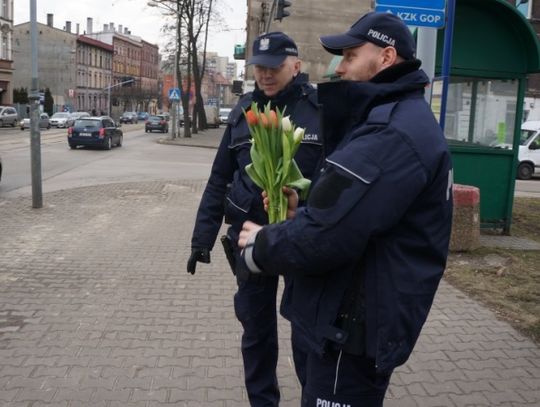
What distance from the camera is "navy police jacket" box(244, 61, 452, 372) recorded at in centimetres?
184

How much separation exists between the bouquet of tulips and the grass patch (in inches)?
131

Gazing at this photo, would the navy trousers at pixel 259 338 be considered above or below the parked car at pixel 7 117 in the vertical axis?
below

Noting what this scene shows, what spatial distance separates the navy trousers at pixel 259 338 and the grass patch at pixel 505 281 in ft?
8.45

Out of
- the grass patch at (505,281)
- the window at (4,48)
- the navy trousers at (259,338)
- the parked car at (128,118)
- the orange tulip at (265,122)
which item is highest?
the window at (4,48)

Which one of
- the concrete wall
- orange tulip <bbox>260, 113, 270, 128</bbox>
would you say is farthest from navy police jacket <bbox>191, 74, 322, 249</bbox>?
the concrete wall

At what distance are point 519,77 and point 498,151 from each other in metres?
1.14

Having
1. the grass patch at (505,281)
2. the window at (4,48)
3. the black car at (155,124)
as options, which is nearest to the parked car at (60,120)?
the black car at (155,124)

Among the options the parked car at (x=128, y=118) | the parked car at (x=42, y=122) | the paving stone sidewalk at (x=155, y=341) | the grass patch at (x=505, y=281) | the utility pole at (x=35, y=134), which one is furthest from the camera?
the parked car at (x=128, y=118)

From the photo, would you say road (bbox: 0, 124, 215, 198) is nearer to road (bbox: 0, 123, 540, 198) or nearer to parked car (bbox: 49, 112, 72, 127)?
road (bbox: 0, 123, 540, 198)

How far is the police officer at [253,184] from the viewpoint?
3133 millimetres

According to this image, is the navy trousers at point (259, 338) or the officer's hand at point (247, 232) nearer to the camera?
the officer's hand at point (247, 232)

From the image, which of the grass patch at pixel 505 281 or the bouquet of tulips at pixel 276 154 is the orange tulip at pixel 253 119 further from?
the grass patch at pixel 505 281

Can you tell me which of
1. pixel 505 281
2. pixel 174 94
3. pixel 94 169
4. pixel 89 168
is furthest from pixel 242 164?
pixel 174 94

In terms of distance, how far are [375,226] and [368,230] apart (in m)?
0.03
